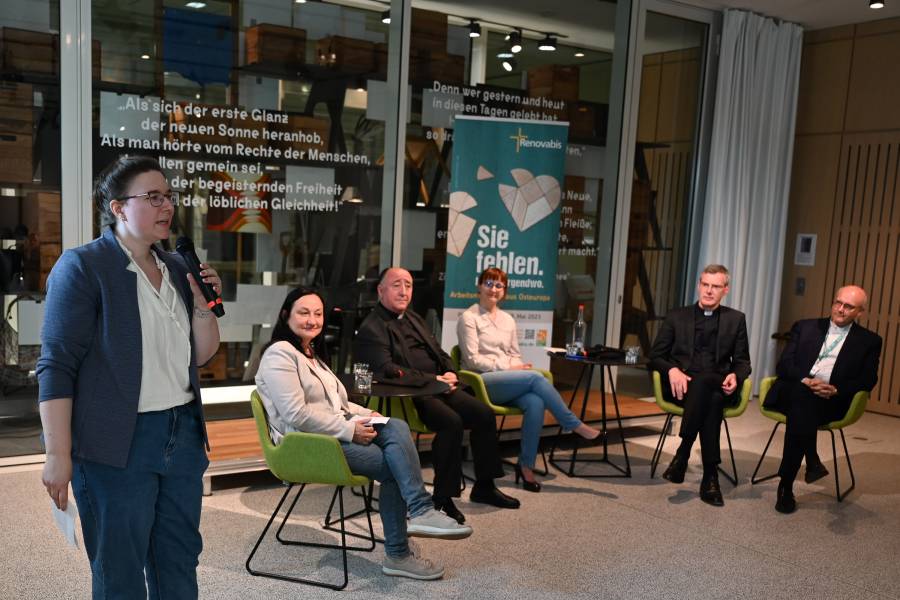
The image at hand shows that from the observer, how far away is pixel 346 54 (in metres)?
5.66

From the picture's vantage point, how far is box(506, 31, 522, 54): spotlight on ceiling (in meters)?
6.25

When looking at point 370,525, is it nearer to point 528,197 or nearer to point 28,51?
point 528,197

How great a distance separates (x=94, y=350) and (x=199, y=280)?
1.11 feet

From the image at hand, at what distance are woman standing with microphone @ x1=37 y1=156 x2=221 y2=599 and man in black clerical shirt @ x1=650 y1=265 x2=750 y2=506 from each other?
3334 millimetres

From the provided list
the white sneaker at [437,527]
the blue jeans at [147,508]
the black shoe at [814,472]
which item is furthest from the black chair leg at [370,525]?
the black shoe at [814,472]

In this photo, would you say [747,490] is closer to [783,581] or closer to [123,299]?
[783,581]

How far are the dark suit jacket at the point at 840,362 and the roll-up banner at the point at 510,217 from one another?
1.66 metres

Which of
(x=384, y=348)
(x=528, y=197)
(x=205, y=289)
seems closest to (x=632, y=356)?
(x=528, y=197)

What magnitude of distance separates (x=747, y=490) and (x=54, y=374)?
13.6 feet

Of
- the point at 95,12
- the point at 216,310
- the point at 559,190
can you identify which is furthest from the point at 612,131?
the point at 216,310

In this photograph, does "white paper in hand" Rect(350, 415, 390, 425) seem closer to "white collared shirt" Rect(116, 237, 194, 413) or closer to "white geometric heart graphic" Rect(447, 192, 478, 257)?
"white collared shirt" Rect(116, 237, 194, 413)

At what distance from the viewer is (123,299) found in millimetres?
2246

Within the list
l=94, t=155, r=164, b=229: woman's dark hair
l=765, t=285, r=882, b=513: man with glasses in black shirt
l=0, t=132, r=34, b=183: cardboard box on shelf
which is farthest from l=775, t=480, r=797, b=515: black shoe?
l=0, t=132, r=34, b=183: cardboard box on shelf

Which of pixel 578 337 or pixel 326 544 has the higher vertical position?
pixel 578 337
